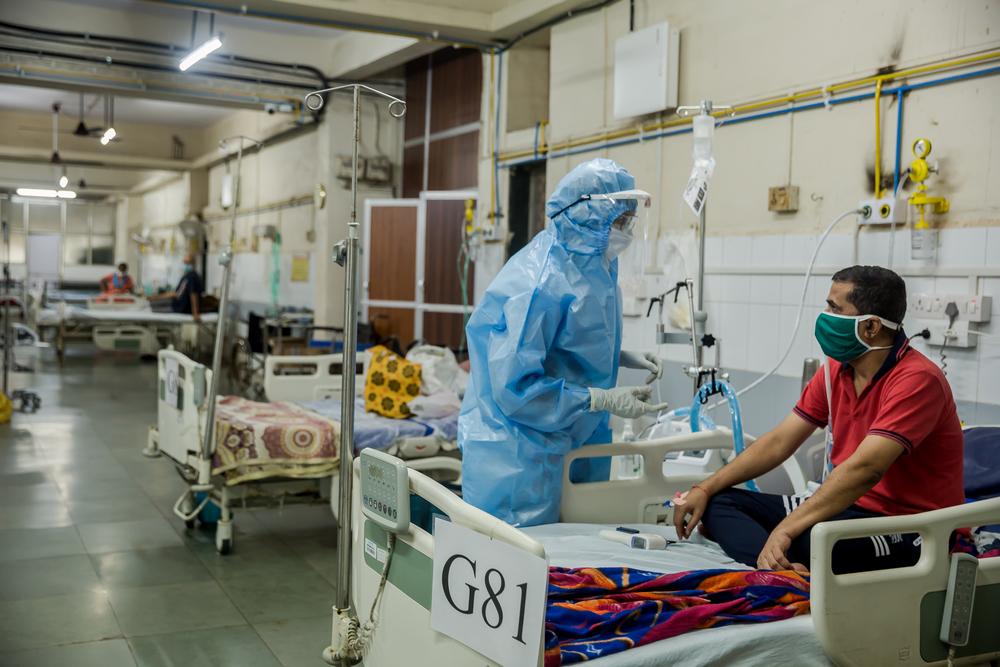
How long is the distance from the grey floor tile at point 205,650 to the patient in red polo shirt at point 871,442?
4.81 ft

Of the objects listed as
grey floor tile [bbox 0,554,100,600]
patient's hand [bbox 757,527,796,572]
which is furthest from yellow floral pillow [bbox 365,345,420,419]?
patient's hand [bbox 757,527,796,572]

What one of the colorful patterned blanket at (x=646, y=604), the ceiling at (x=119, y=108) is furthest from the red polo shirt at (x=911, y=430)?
the ceiling at (x=119, y=108)

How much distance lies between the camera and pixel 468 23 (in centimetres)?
612

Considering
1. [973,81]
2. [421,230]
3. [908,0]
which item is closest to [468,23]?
[421,230]

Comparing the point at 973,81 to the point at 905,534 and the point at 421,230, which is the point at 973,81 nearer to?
the point at 905,534

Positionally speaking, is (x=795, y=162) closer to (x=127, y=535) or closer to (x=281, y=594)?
(x=281, y=594)

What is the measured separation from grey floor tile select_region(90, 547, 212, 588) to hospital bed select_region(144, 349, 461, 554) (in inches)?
7.4

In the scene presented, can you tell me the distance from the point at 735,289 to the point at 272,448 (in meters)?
2.32

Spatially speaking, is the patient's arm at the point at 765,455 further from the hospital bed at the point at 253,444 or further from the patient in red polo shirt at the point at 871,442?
the hospital bed at the point at 253,444

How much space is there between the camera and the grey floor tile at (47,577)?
337 cm

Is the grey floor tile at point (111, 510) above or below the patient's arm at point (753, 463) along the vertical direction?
below

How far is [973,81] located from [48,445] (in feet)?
18.9

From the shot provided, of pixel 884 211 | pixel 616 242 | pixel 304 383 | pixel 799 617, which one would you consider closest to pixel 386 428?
pixel 304 383

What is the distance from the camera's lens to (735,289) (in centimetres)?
447
